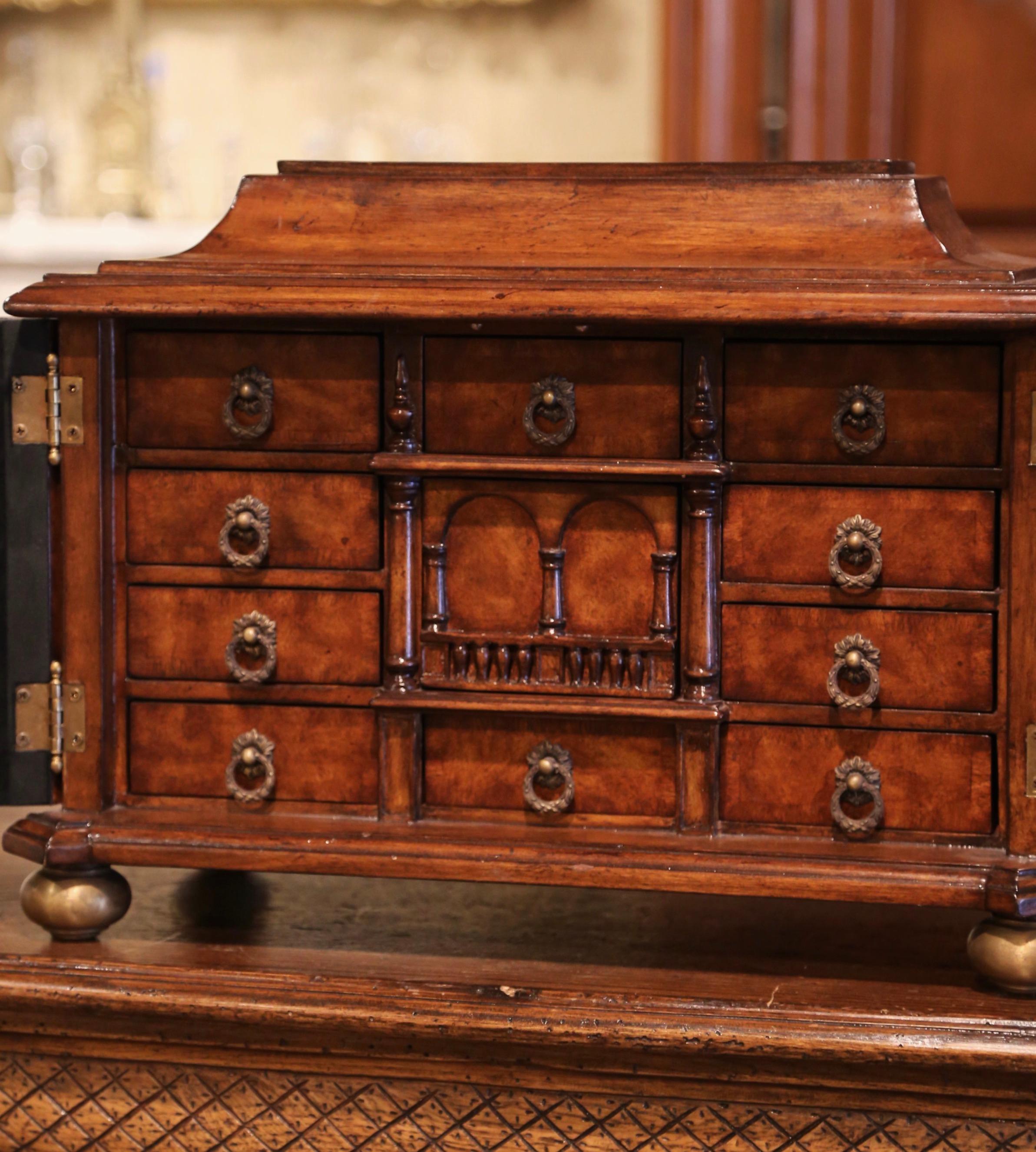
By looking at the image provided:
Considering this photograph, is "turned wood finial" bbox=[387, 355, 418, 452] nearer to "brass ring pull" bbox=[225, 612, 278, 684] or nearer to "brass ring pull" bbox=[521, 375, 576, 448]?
"brass ring pull" bbox=[521, 375, 576, 448]

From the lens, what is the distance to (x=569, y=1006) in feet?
4.43

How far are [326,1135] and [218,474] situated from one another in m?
0.62

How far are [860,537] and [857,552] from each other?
0.06ft

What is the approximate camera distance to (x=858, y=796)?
138cm

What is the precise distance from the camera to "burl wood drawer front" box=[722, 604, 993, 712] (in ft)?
4.47

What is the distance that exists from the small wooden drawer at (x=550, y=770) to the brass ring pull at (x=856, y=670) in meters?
0.15

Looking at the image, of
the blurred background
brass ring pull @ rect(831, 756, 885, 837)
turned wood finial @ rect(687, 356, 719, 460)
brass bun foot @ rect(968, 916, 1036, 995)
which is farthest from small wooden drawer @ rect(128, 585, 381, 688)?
the blurred background

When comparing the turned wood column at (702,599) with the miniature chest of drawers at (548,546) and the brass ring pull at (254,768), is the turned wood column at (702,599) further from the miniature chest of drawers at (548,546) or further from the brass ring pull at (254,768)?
the brass ring pull at (254,768)

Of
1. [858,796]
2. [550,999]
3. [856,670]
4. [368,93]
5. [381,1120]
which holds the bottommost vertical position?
[381,1120]

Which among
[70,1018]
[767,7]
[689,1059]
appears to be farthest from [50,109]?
[689,1059]

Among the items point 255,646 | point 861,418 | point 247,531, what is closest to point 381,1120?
point 255,646

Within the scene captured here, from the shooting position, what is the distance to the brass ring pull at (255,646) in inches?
57.2

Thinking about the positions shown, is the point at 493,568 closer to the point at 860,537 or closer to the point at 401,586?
the point at 401,586

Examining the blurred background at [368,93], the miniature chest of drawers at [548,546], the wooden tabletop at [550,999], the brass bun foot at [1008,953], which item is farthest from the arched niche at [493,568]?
the blurred background at [368,93]
